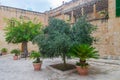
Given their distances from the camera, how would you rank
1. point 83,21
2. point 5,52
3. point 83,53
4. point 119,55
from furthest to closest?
point 5,52
point 119,55
point 83,21
point 83,53

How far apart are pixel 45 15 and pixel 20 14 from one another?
4361 millimetres

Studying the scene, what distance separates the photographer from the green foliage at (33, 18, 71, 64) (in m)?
7.08

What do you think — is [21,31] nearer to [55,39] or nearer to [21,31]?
[21,31]

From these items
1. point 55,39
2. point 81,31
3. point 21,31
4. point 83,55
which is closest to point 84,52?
point 83,55

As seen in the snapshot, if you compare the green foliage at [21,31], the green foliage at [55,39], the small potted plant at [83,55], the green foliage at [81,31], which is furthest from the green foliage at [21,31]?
the small potted plant at [83,55]

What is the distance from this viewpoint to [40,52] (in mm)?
8227

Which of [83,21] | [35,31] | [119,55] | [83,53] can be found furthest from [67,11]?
[83,53]

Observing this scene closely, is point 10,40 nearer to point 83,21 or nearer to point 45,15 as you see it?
point 83,21

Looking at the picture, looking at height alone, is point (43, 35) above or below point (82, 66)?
above

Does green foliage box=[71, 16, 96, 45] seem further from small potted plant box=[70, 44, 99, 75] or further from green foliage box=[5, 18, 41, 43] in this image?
green foliage box=[5, 18, 41, 43]

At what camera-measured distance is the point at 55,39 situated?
7.34 metres

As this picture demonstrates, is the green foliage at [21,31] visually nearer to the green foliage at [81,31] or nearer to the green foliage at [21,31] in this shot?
the green foliage at [21,31]

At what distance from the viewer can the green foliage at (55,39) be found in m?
7.08

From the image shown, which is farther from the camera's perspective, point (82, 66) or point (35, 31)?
point (35, 31)
